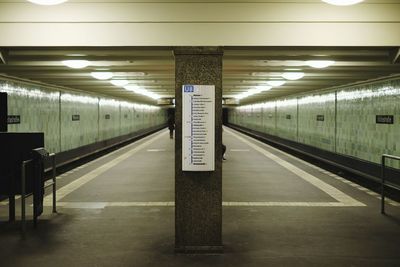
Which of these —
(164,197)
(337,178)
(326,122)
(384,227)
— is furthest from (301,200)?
(326,122)

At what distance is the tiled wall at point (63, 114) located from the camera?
35.0ft

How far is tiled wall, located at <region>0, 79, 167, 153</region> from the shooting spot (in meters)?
10.7

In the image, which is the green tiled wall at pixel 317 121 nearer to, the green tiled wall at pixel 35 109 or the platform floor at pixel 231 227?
the platform floor at pixel 231 227

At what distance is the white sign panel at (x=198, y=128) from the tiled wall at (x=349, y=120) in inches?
244

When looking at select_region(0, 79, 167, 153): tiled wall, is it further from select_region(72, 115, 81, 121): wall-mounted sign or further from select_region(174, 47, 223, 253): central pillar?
select_region(174, 47, 223, 253): central pillar

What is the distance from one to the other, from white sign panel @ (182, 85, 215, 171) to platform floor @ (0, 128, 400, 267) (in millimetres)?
1061

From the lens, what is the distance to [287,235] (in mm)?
5629

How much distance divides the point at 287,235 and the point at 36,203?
3.51m

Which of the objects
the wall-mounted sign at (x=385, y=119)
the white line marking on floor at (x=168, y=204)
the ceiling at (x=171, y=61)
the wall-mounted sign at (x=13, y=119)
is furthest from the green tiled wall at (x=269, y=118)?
the white line marking on floor at (x=168, y=204)

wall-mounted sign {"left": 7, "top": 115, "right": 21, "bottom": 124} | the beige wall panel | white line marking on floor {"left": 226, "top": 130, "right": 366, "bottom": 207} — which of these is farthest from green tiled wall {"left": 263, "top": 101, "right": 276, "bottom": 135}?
the beige wall panel

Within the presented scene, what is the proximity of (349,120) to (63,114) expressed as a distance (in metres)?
9.11

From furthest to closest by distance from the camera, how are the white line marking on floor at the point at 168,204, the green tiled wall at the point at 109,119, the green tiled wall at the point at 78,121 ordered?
1. the green tiled wall at the point at 109,119
2. the green tiled wall at the point at 78,121
3. the white line marking on floor at the point at 168,204

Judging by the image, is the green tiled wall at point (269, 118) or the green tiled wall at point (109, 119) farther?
the green tiled wall at point (269, 118)

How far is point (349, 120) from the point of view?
12.8 m
